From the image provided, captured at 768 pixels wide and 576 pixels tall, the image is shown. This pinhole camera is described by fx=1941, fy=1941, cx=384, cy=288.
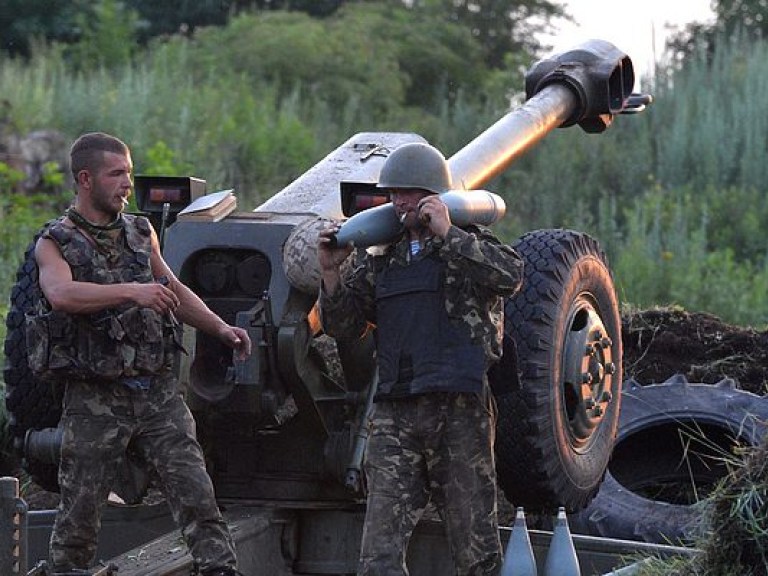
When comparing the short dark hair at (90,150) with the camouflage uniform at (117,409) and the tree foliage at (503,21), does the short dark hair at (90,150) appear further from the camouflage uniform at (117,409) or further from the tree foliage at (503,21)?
the tree foliage at (503,21)

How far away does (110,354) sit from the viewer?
5.94m

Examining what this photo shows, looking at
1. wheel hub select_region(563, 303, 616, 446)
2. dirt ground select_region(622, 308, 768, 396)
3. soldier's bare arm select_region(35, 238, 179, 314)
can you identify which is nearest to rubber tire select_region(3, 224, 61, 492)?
soldier's bare arm select_region(35, 238, 179, 314)

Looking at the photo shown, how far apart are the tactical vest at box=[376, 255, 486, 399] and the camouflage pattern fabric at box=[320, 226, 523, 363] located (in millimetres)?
32

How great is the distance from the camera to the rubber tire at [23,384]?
693 cm

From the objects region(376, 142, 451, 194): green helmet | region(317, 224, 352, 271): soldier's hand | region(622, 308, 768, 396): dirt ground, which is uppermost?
region(376, 142, 451, 194): green helmet

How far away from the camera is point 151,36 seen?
22.0m

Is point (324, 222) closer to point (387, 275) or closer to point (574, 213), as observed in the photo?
point (387, 275)

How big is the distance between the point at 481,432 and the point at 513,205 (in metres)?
11.0

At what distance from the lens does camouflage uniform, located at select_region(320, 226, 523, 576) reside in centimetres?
592

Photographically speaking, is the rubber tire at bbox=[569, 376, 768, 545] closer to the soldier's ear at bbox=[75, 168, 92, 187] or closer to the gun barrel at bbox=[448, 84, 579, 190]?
the gun barrel at bbox=[448, 84, 579, 190]

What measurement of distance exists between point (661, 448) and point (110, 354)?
3.62 metres

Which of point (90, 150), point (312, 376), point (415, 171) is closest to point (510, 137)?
point (312, 376)

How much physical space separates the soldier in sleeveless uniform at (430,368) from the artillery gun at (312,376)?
0.40 meters

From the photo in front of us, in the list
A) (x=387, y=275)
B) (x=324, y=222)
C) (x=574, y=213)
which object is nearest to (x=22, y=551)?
(x=387, y=275)
